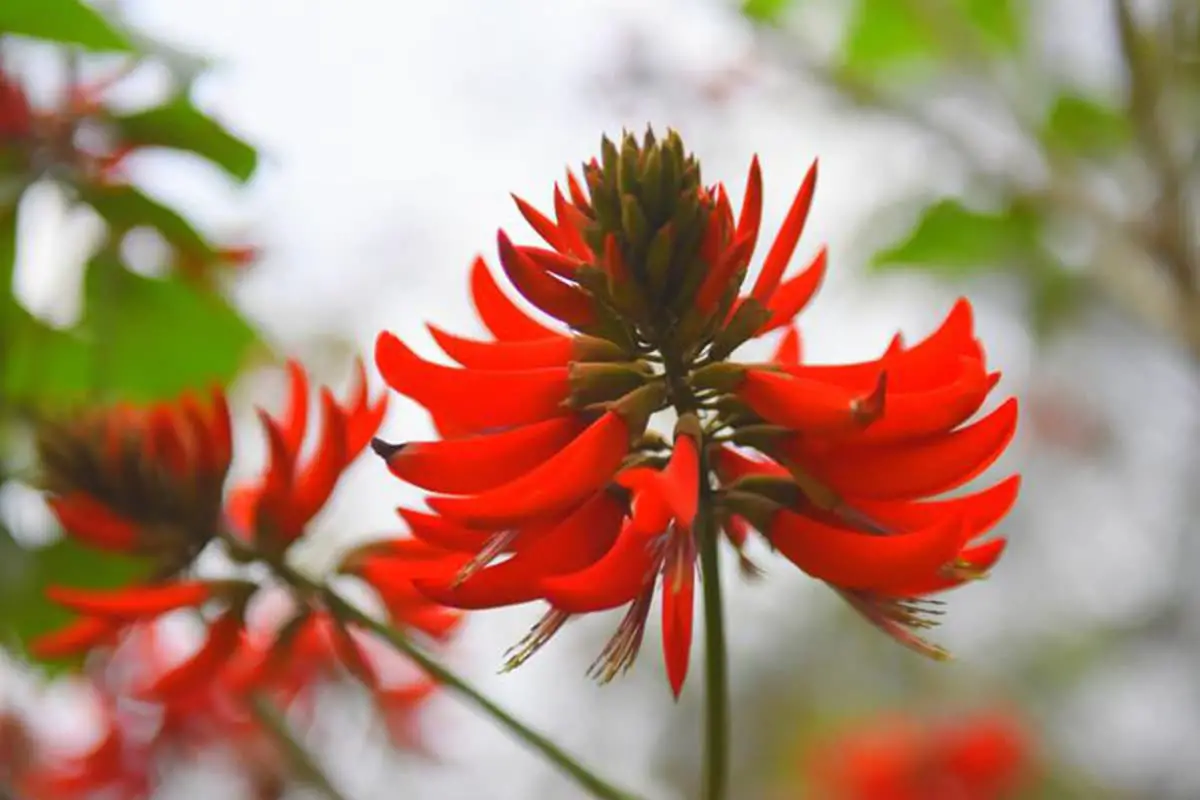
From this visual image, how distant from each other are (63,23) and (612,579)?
716 mm

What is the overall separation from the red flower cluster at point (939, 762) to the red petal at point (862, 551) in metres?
1.71

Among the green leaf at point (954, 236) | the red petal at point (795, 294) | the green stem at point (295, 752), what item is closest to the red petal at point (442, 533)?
the red petal at point (795, 294)

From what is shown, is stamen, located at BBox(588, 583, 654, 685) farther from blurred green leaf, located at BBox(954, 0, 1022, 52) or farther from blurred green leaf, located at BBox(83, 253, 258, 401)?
blurred green leaf, located at BBox(954, 0, 1022, 52)

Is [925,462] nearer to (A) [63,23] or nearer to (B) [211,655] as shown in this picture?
(B) [211,655]

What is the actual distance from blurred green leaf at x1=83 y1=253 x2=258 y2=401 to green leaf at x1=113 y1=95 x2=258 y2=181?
18 centimetres

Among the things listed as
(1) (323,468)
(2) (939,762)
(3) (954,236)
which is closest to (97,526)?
(1) (323,468)

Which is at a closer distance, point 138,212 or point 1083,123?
point 138,212

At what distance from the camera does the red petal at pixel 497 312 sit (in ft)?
2.31

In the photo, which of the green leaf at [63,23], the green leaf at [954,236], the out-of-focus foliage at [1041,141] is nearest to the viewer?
the green leaf at [63,23]

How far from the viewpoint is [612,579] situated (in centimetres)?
58

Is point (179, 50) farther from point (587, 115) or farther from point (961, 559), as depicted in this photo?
point (587, 115)

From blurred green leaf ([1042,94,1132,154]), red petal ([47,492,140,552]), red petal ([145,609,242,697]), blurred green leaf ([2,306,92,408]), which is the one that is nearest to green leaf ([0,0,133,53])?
blurred green leaf ([2,306,92,408])

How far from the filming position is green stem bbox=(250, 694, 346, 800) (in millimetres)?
897

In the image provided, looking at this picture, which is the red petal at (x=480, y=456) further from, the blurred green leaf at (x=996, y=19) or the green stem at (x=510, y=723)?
the blurred green leaf at (x=996, y=19)
